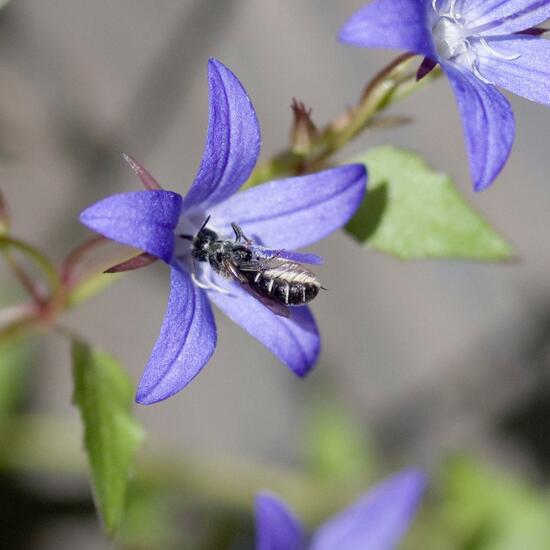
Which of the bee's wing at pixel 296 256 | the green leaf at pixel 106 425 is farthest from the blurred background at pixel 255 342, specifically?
the bee's wing at pixel 296 256

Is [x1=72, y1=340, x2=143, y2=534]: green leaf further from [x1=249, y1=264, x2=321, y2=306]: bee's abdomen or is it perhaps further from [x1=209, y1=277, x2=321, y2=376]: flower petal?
[x1=249, y1=264, x2=321, y2=306]: bee's abdomen

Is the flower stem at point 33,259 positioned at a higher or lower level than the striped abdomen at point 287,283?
higher

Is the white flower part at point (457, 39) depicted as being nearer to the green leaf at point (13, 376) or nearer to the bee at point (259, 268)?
the bee at point (259, 268)

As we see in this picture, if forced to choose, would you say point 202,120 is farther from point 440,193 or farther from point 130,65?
point 440,193

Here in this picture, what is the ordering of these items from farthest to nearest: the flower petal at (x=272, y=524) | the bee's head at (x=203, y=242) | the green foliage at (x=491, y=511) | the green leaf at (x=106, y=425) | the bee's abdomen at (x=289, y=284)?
the green foliage at (x=491, y=511), the flower petal at (x=272, y=524), the bee's head at (x=203, y=242), the green leaf at (x=106, y=425), the bee's abdomen at (x=289, y=284)

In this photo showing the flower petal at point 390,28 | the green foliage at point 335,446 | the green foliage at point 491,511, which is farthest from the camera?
the green foliage at point 335,446

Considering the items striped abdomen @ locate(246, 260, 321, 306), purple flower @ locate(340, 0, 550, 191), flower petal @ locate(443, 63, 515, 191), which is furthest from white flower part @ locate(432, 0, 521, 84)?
striped abdomen @ locate(246, 260, 321, 306)

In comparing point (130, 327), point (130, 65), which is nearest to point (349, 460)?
point (130, 327)
